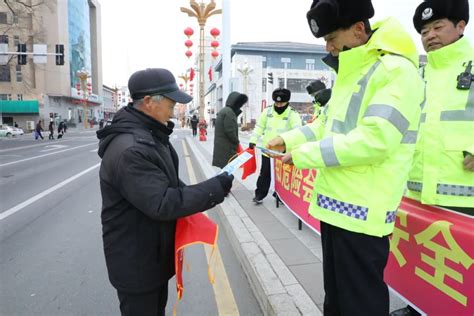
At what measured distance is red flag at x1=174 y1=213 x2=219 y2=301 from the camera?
189 cm

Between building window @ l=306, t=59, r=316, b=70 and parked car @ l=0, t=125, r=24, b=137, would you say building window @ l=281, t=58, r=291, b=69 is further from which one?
parked car @ l=0, t=125, r=24, b=137

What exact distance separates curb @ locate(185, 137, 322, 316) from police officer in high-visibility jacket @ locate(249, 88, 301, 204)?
1055 millimetres

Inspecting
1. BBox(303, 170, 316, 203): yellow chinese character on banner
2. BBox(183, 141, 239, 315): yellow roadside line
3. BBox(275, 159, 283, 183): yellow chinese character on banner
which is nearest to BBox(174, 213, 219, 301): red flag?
BBox(183, 141, 239, 315): yellow roadside line

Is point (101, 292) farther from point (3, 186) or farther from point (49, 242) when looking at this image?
point (3, 186)

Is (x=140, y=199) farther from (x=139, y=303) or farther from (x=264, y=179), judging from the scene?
(x=264, y=179)

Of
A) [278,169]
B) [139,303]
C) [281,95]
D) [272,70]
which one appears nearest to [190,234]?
[139,303]

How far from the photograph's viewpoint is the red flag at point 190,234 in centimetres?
189

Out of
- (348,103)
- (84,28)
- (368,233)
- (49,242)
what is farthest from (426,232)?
(84,28)

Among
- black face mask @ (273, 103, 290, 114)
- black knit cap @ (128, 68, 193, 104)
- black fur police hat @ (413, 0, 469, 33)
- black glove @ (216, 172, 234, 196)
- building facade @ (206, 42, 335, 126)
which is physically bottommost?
black glove @ (216, 172, 234, 196)

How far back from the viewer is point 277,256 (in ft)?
11.7

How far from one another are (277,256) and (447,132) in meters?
2.06

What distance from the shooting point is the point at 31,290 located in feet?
10.9

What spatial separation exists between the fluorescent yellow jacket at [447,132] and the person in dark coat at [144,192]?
1.27 m

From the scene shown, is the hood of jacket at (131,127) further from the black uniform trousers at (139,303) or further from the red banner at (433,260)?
the red banner at (433,260)
